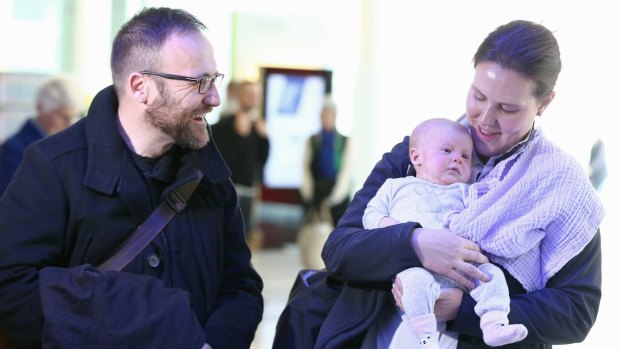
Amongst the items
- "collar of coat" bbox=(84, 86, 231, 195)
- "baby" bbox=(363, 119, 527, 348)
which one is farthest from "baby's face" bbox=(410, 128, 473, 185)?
"collar of coat" bbox=(84, 86, 231, 195)

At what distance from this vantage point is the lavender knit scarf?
8.74 feet

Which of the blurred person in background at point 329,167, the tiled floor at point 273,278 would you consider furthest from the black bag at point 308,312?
the blurred person in background at point 329,167

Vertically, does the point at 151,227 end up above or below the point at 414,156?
below

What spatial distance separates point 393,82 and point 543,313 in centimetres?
578

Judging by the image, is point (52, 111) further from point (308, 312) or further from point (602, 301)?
point (602, 301)

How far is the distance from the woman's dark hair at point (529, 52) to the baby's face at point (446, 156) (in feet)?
0.78

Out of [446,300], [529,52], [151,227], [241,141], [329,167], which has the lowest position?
[329,167]

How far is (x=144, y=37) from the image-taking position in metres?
Result: 3.03

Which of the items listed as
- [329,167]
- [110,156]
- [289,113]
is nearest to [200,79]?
[110,156]

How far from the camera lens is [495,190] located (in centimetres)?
271

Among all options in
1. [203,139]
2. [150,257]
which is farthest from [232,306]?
[203,139]

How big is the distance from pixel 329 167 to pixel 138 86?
7.46m

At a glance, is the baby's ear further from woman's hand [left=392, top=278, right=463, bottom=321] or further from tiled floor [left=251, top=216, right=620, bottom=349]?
tiled floor [left=251, top=216, right=620, bottom=349]

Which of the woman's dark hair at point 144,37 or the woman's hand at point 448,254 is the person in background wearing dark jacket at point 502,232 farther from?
the woman's dark hair at point 144,37
